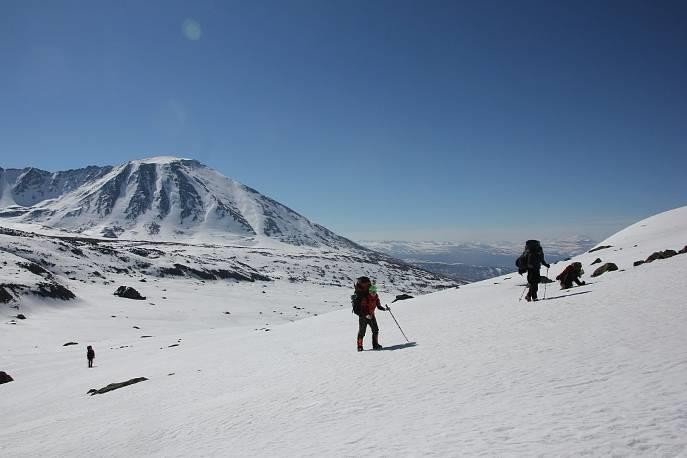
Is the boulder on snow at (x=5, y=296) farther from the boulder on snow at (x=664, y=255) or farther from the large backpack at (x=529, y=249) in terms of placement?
the boulder on snow at (x=664, y=255)

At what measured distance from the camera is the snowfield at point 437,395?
18.7ft

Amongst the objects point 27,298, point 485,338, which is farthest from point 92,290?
point 485,338

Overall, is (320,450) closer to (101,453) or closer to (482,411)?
(482,411)

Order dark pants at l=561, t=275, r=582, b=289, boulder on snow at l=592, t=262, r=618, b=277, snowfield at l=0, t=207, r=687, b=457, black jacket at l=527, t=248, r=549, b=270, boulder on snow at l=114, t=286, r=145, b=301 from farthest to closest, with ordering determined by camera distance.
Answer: boulder on snow at l=114, t=286, r=145, b=301, boulder on snow at l=592, t=262, r=618, b=277, dark pants at l=561, t=275, r=582, b=289, black jacket at l=527, t=248, r=549, b=270, snowfield at l=0, t=207, r=687, b=457

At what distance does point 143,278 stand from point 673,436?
143641mm

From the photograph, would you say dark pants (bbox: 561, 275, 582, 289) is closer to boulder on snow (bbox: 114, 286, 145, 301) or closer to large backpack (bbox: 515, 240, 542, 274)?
large backpack (bbox: 515, 240, 542, 274)

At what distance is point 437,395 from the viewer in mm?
8266

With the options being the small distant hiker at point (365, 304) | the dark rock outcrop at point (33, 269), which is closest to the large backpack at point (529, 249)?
the small distant hiker at point (365, 304)

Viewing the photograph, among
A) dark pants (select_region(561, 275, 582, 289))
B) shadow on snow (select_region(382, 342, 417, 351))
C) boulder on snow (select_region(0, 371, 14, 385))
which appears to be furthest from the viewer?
boulder on snow (select_region(0, 371, 14, 385))

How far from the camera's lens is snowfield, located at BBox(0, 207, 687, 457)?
5.70 m

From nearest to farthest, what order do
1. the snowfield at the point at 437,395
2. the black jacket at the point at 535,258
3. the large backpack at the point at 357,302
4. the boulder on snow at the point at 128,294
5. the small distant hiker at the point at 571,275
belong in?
the snowfield at the point at 437,395, the large backpack at the point at 357,302, the black jacket at the point at 535,258, the small distant hiker at the point at 571,275, the boulder on snow at the point at 128,294

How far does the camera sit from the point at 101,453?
9461 millimetres

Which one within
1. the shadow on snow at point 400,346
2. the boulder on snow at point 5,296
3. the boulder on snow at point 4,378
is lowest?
the boulder on snow at point 4,378

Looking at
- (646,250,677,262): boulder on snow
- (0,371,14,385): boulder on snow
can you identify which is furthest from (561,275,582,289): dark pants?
(0,371,14,385): boulder on snow
